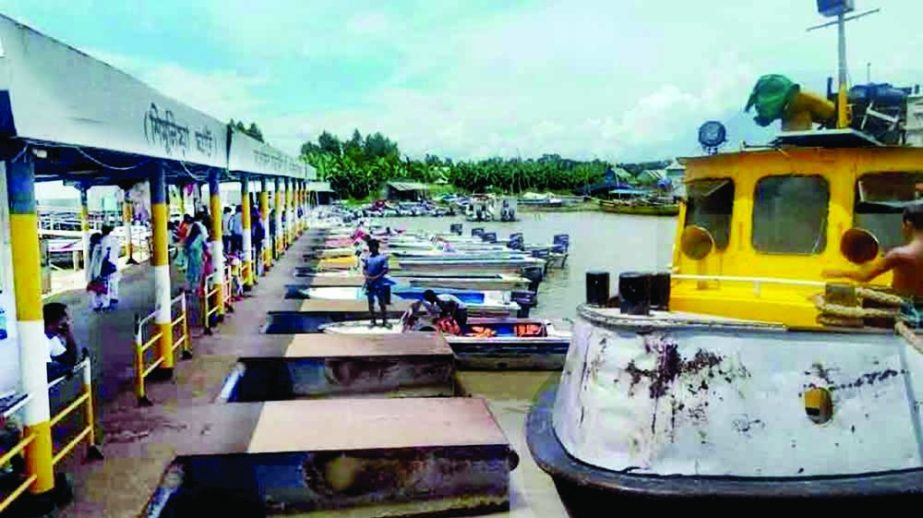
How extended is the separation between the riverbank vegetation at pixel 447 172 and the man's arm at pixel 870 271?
3320 inches

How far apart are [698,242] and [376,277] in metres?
6.95

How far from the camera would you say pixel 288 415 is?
733 centimetres

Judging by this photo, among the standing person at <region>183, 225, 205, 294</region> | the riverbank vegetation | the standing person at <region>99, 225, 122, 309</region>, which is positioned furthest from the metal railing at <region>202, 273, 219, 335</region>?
the riverbank vegetation

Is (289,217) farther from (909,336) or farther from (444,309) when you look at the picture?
(909,336)

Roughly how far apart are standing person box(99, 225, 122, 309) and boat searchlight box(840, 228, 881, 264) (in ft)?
34.2

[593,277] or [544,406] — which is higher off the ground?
[593,277]

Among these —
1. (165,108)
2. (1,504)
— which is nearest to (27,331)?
(1,504)

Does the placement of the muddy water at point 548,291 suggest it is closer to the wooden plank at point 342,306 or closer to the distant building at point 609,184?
the wooden plank at point 342,306

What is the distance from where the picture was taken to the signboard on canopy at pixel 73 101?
4.25 m

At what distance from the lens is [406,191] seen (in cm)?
9456

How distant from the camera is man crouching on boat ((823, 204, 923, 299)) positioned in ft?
17.0

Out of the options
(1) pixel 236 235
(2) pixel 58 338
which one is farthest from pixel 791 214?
(1) pixel 236 235

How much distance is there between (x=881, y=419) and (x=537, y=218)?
251ft

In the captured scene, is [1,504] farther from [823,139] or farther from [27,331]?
[823,139]
